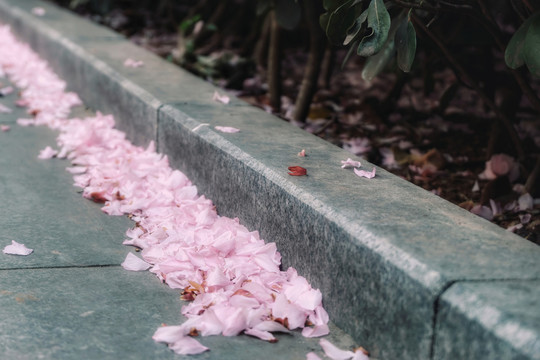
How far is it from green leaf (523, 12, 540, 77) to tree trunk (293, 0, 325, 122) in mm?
1302

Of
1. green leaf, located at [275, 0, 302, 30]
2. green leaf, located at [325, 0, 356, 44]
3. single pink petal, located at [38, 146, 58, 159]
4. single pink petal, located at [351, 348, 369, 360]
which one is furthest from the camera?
single pink petal, located at [38, 146, 58, 159]

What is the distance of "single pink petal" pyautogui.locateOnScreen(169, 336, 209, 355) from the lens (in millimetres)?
1780

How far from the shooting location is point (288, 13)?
3258 millimetres

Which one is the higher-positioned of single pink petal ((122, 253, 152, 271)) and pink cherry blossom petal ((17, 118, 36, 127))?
single pink petal ((122, 253, 152, 271))

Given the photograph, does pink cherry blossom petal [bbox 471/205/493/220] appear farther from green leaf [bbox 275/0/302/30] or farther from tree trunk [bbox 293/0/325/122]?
tree trunk [bbox 293/0/325/122]

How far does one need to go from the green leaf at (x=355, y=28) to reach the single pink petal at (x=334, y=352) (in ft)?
2.87

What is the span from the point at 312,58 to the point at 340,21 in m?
1.37

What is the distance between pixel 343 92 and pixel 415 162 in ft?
4.96

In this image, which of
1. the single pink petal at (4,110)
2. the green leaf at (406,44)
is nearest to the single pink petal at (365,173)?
the green leaf at (406,44)

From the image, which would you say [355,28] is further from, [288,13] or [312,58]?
[312,58]

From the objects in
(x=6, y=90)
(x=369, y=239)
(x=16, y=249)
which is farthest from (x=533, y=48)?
(x=6, y=90)

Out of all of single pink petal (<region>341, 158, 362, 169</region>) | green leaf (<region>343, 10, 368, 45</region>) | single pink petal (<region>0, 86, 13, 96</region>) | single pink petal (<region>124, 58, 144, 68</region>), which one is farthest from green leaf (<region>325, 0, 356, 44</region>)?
single pink petal (<region>0, 86, 13, 96</region>)

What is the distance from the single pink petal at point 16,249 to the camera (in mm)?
2293

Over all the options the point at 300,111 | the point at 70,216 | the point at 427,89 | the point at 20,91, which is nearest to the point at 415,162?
the point at 427,89
